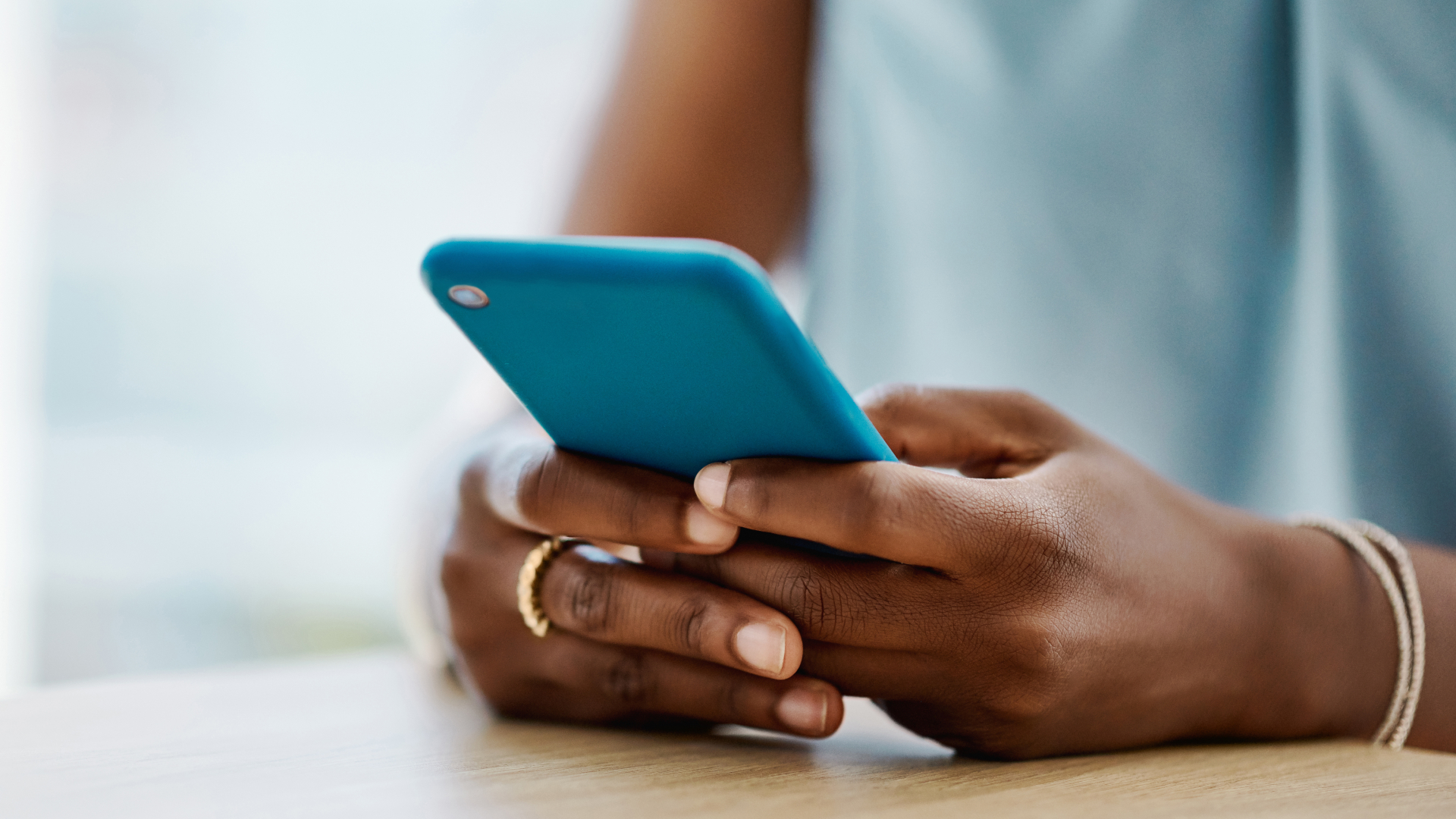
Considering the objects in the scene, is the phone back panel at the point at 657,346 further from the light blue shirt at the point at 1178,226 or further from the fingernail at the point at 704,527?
the light blue shirt at the point at 1178,226

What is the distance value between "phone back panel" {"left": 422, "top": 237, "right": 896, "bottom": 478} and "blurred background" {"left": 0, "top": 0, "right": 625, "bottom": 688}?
1940mm

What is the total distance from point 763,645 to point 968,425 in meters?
0.13

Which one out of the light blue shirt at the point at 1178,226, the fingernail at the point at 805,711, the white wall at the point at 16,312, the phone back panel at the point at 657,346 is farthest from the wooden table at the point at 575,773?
the white wall at the point at 16,312

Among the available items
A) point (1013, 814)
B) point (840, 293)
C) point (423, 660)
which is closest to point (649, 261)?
point (1013, 814)

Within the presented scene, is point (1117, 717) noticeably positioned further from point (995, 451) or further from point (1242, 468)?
point (1242, 468)

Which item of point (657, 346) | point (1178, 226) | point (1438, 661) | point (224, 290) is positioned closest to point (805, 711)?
point (657, 346)

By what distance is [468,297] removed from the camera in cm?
32

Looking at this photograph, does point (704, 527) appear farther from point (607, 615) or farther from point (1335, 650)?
point (1335, 650)

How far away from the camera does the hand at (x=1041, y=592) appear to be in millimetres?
338

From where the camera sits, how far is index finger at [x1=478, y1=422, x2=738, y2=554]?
37cm

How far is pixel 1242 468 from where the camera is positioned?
748mm

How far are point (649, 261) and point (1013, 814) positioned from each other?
20 centimetres

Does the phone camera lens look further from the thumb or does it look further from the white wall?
the white wall

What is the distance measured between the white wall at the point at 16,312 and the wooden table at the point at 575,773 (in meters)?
1.77
